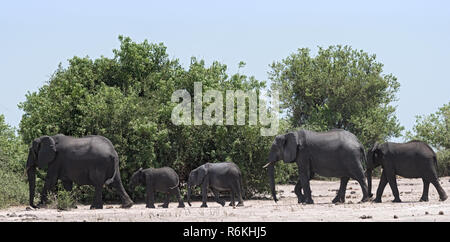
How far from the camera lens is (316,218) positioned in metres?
18.1

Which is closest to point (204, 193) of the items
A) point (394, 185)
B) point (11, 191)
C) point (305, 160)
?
point (305, 160)

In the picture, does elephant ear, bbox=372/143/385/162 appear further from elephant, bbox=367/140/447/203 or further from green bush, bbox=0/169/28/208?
green bush, bbox=0/169/28/208

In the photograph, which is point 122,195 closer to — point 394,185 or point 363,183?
point 363,183

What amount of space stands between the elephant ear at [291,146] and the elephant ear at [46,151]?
23.6 feet

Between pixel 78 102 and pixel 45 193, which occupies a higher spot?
pixel 78 102

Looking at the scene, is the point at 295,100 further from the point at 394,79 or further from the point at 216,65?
the point at 216,65

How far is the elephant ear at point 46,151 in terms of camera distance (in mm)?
24188

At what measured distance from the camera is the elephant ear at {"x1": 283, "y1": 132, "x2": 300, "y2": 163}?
2481cm

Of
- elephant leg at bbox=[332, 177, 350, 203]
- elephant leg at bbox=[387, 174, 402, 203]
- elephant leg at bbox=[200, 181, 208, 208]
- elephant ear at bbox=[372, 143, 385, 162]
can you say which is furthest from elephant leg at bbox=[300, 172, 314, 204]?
elephant leg at bbox=[200, 181, 208, 208]

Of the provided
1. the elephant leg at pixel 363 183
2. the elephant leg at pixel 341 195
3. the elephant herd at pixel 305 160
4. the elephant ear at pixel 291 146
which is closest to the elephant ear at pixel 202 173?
the elephant herd at pixel 305 160

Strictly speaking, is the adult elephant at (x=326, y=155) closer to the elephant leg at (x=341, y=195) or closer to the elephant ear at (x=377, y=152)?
the elephant leg at (x=341, y=195)
